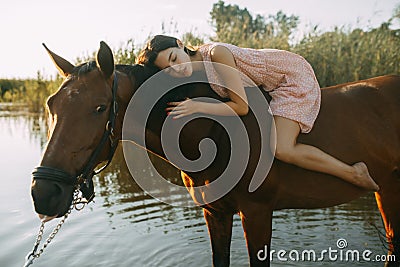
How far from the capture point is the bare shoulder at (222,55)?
255 centimetres

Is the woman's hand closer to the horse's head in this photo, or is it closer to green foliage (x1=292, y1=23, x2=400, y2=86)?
the horse's head

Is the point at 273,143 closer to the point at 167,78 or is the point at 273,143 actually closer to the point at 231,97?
the point at 231,97

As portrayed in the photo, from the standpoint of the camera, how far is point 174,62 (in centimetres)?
259

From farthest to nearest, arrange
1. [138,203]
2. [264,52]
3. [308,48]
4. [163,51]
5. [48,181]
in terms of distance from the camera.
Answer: [308,48], [138,203], [264,52], [163,51], [48,181]

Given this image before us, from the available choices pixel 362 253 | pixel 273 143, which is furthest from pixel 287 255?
pixel 273 143

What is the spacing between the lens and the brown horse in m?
2.14

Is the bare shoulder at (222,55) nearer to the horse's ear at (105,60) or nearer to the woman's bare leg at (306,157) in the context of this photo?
the woman's bare leg at (306,157)

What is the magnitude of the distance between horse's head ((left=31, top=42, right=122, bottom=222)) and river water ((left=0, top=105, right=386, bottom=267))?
162 centimetres

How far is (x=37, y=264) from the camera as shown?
12.0ft

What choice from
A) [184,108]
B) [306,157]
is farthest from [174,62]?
[306,157]

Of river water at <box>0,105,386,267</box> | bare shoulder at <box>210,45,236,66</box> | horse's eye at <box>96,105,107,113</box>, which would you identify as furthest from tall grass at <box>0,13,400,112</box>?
horse's eye at <box>96,105,107,113</box>

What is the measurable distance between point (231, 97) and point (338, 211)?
2.82 m

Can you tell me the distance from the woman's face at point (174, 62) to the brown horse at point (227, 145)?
10cm

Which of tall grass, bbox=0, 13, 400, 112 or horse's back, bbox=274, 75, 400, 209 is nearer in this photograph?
horse's back, bbox=274, 75, 400, 209
